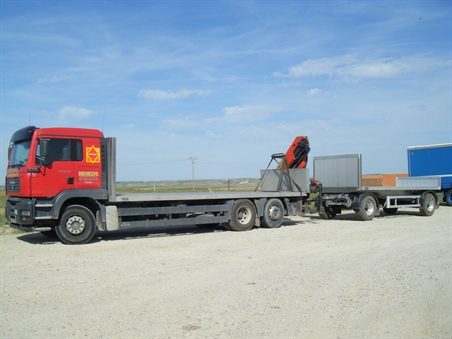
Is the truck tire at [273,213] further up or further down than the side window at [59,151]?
further down

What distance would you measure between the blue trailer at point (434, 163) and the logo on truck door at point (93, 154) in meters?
21.1

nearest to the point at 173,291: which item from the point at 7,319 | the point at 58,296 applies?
the point at 58,296

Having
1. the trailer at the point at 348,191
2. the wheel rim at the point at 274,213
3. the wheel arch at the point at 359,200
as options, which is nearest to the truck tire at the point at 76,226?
the wheel rim at the point at 274,213

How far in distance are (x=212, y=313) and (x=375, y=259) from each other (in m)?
5.01

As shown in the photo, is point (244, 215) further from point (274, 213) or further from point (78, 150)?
point (78, 150)

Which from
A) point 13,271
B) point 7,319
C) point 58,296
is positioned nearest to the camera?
point 7,319

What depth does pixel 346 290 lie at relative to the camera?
7.29m

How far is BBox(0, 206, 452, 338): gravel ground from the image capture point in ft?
18.6

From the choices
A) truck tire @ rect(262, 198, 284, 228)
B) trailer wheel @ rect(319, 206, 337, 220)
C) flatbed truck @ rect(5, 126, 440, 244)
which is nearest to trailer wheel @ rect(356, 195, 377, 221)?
trailer wheel @ rect(319, 206, 337, 220)

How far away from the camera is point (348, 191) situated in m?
18.2

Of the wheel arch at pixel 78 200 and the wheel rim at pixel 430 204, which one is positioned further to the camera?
the wheel rim at pixel 430 204

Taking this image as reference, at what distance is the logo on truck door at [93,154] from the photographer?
12.3 metres

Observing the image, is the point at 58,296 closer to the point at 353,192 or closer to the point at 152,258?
the point at 152,258

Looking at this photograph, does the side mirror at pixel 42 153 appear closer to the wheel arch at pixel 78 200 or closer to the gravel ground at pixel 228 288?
the wheel arch at pixel 78 200
